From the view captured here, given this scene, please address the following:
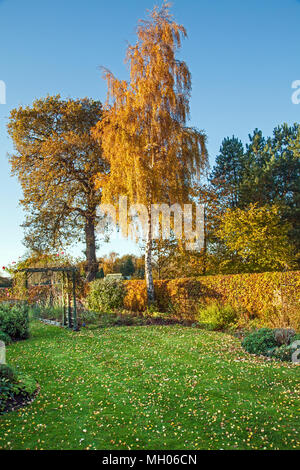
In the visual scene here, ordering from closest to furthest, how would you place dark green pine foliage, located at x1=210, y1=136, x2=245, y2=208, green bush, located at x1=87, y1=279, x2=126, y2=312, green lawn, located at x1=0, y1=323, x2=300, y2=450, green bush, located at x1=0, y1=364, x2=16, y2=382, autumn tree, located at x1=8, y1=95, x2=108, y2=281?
green lawn, located at x1=0, y1=323, x2=300, y2=450 < green bush, located at x1=0, y1=364, x2=16, y2=382 < green bush, located at x1=87, y1=279, x2=126, y2=312 < autumn tree, located at x1=8, y1=95, x2=108, y2=281 < dark green pine foliage, located at x1=210, y1=136, x2=245, y2=208

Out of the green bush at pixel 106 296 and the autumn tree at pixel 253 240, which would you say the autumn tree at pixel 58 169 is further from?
the autumn tree at pixel 253 240

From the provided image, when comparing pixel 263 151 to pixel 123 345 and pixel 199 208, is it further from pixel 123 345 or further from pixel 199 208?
pixel 123 345

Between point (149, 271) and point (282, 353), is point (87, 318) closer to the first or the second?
point (149, 271)

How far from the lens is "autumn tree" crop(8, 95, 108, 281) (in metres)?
21.3

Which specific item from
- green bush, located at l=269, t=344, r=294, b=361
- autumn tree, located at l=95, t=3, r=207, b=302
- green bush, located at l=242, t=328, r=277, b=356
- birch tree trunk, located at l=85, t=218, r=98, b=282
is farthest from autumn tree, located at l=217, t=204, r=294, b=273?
birch tree trunk, located at l=85, t=218, r=98, b=282

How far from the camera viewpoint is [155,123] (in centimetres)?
1603

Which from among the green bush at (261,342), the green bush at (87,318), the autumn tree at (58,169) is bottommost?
the green bush at (87,318)

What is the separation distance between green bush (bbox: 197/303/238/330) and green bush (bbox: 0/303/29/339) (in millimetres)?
6081

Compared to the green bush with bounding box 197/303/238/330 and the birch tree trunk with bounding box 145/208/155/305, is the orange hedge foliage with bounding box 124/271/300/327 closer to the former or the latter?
the green bush with bounding box 197/303/238/330

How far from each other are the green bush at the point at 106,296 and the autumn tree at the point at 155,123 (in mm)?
1805

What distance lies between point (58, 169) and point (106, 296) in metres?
9.51

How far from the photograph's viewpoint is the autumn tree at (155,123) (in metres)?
A: 15.8

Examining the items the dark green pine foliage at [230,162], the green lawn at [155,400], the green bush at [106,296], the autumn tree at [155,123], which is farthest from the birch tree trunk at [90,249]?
the green lawn at [155,400]

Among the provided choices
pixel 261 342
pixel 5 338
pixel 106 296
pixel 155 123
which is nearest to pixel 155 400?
pixel 261 342
